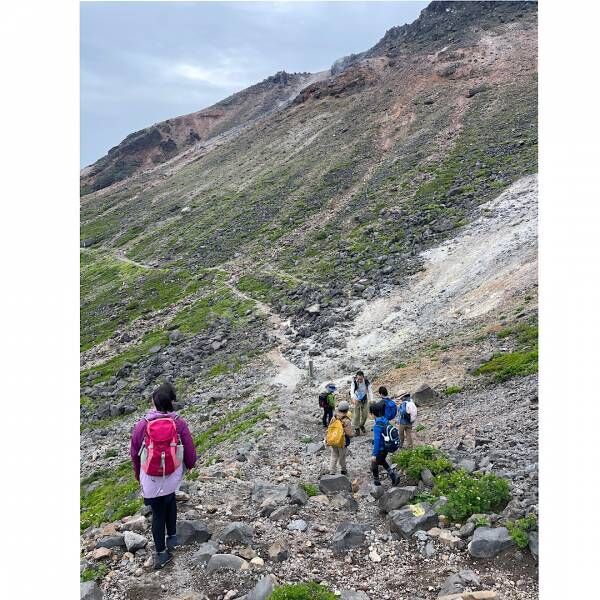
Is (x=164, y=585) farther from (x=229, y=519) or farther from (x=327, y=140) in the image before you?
(x=327, y=140)

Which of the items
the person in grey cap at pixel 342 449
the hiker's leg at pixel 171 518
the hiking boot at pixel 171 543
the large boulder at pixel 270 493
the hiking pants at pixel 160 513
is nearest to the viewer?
the hiking pants at pixel 160 513

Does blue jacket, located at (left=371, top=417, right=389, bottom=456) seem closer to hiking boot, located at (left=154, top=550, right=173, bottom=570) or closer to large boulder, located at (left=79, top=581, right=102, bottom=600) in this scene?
hiking boot, located at (left=154, top=550, right=173, bottom=570)

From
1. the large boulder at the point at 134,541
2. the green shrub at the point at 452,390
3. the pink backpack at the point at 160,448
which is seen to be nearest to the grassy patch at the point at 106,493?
the large boulder at the point at 134,541

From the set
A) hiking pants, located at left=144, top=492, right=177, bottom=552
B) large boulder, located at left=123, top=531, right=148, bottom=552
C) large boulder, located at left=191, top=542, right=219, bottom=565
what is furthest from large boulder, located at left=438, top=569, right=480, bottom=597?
large boulder, located at left=123, top=531, right=148, bottom=552

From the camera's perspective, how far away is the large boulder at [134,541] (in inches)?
328

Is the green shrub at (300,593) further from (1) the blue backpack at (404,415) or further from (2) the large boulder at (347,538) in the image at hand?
(1) the blue backpack at (404,415)

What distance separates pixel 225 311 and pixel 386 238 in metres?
14.5

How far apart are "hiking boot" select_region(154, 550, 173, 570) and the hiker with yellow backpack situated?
514 cm

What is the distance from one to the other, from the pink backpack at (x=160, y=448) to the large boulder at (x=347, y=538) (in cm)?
314

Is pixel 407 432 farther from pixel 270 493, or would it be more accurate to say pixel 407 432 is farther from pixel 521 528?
pixel 521 528

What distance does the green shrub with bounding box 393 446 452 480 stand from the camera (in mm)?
10531

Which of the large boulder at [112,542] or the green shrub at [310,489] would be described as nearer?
the large boulder at [112,542]

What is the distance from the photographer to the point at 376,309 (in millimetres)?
30438

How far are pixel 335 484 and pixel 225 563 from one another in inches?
155
